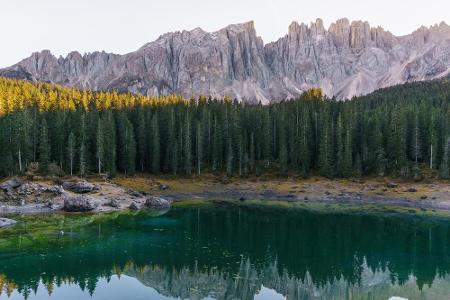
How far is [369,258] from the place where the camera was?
5041 centimetres

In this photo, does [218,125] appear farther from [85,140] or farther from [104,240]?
[104,240]

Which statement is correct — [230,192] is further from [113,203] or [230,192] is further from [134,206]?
[113,203]

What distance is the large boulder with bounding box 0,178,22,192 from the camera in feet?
261

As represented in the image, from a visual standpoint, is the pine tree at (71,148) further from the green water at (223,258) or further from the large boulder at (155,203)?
the green water at (223,258)

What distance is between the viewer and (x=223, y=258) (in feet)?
158

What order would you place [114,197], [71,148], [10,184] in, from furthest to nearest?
[71,148], [114,197], [10,184]

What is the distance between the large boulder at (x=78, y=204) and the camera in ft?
254

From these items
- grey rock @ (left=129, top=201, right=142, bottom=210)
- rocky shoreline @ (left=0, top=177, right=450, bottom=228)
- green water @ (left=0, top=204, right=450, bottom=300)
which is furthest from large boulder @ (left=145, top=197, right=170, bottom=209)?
green water @ (left=0, top=204, right=450, bottom=300)

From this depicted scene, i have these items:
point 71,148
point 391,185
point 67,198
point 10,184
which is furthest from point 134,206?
point 391,185

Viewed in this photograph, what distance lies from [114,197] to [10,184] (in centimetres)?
2004

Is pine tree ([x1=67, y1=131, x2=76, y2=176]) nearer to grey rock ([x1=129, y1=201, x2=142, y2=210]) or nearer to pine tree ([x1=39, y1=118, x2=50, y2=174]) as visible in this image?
pine tree ([x1=39, y1=118, x2=50, y2=174])

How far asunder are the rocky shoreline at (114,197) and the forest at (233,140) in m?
11.8

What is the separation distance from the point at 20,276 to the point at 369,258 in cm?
3885

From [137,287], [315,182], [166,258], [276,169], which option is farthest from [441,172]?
[137,287]
